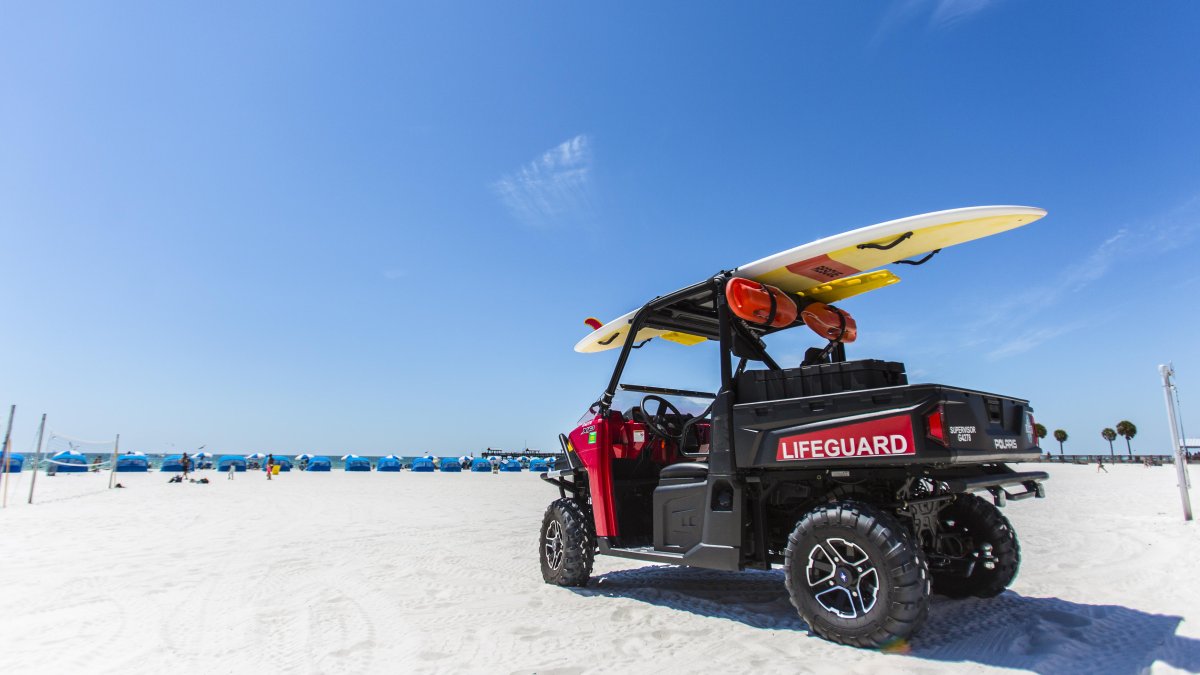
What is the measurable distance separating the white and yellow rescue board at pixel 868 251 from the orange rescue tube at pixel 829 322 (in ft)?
0.48

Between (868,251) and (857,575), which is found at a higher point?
(868,251)

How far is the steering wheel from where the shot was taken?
237 inches

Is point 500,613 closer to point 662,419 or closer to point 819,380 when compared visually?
point 662,419

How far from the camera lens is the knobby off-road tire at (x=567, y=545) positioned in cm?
583

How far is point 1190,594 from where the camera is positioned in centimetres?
496

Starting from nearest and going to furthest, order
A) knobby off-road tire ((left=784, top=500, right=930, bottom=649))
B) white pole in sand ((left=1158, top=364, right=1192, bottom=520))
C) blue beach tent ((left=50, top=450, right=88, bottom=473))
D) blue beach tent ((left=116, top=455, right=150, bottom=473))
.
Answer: knobby off-road tire ((left=784, top=500, right=930, bottom=649)) → white pole in sand ((left=1158, top=364, right=1192, bottom=520)) → blue beach tent ((left=50, top=450, right=88, bottom=473)) → blue beach tent ((left=116, top=455, right=150, bottom=473))

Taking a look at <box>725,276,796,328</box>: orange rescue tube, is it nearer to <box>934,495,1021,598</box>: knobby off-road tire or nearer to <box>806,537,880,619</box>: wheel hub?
<box>806,537,880,619</box>: wheel hub

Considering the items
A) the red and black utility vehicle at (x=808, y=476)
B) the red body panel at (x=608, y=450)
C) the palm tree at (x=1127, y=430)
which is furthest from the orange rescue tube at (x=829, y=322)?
the palm tree at (x=1127, y=430)

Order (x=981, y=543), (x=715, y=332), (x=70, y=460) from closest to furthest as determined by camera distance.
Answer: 1. (x=981, y=543)
2. (x=715, y=332)
3. (x=70, y=460)

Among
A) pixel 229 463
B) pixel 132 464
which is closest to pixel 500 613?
pixel 132 464

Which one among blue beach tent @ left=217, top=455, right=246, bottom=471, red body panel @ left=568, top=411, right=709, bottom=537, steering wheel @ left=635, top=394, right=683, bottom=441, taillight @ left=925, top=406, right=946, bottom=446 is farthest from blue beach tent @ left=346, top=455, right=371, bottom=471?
taillight @ left=925, top=406, right=946, bottom=446

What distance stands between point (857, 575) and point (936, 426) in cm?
105

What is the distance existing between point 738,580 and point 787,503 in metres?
1.97

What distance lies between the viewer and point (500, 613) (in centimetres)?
491
